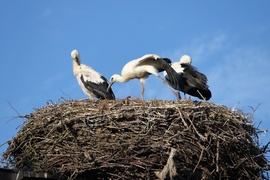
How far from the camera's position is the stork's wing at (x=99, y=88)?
13.3 metres

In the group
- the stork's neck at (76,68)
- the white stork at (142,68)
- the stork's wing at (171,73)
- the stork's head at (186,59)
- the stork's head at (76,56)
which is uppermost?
the stork's head at (186,59)

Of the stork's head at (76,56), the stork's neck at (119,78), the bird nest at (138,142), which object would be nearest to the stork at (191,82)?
the stork's neck at (119,78)

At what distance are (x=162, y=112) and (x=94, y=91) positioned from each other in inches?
129

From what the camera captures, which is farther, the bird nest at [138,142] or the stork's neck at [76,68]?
the stork's neck at [76,68]

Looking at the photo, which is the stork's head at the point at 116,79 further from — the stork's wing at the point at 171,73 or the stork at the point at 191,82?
the stork's wing at the point at 171,73

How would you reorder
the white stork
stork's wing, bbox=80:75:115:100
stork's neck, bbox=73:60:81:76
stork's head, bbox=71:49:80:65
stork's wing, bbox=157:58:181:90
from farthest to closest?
1. stork's head, bbox=71:49:80:65
2. stork's neck, bbox=73:60:81:76
3. stork's wing, bbox=80:75:115:100
4. the white stork
5. stork's wing, bbox=157:58:181:90

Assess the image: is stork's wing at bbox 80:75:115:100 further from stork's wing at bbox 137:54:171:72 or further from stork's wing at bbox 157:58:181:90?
stork's wing at bbox 157:58:181:90

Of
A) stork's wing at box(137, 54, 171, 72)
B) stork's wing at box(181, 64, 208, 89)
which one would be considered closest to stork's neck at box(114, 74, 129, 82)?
stork's wing at box(137, 54, 171, 72)

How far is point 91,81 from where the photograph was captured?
13.5 metres

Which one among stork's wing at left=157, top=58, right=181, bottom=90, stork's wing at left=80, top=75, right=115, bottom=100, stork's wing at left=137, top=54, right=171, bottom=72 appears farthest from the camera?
stork's wing at left=80, top=75, right=115, bottom=100

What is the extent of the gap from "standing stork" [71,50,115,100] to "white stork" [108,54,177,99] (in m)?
0.24

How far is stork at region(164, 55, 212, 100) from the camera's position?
12.7m

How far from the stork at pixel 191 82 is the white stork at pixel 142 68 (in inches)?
8.5

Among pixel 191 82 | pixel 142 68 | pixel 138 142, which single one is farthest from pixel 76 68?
pixel 138 142
